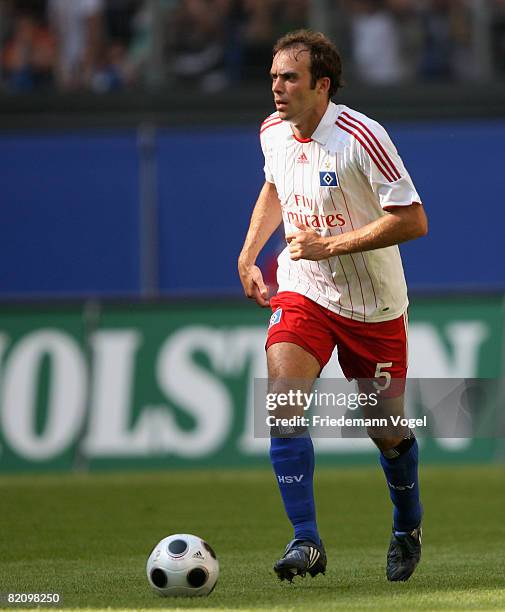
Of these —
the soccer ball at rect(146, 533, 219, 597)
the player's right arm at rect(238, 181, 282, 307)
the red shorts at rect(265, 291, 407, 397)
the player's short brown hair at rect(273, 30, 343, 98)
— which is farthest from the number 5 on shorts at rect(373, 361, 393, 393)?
the player's short brown hair at rect(273, 30, 343, 98)

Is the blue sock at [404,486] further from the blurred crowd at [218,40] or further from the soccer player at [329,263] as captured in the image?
the blurred crowd at [218,40]

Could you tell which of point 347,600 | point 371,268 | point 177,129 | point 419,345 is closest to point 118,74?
point 177,129

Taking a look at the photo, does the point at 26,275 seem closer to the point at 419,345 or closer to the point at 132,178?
the point at 132,178

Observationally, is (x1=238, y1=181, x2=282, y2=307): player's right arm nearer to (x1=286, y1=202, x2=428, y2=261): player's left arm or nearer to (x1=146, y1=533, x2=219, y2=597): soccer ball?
(x1=286, y1=202, x2=428, y2=261): player's left arm

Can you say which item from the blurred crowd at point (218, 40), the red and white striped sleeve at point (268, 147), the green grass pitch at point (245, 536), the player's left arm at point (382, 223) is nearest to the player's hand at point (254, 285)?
the player's left arm at point (382, 223)

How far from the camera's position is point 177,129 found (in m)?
16.7

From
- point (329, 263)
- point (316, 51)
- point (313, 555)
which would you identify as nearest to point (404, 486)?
point (313, 555)

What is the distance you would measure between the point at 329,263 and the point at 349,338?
0.35 meters

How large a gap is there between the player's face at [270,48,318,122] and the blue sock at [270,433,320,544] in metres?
1.45

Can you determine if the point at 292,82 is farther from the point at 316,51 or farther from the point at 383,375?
the point at 383,375

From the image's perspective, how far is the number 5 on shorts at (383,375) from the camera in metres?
6.79

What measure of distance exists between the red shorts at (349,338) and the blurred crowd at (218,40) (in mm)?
9800

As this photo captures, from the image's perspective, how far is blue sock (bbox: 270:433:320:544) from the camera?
21.1 ft

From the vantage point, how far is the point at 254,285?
22.2ft
